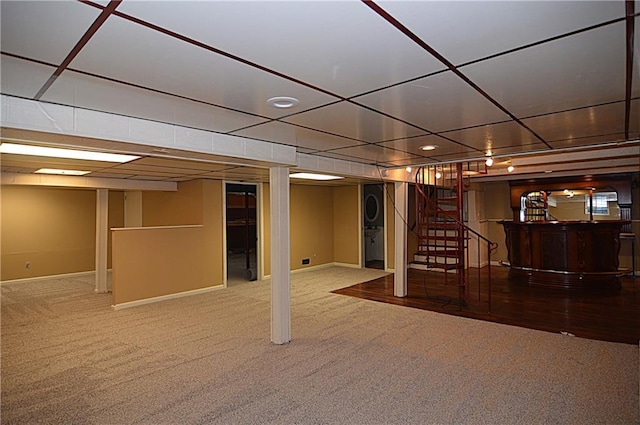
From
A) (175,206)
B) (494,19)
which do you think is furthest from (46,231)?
(494,19)

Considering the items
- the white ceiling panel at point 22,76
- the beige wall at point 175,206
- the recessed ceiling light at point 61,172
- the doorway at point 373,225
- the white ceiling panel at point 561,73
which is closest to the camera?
the white ceiling panel at point 561,73

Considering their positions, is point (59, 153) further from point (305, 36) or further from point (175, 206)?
point (175, 206)

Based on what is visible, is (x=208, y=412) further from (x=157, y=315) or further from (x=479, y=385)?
(x=157, y=315)

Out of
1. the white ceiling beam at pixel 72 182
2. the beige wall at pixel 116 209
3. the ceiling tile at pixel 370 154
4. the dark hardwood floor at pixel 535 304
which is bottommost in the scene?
the dark hardwood floor at pixel 535 304

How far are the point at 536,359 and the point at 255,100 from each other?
3.41m

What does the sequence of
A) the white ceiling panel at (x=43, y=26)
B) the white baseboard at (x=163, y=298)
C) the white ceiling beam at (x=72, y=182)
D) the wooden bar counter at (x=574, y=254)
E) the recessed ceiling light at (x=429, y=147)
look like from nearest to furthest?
1. the white ceiling panel at (x=43, y=26)
2. the recessed ceiling light at (x=429, y=147)
3. the white baseboard at (x=163, y=298)
4. the white ceiling beam at (x=72, y=182)
5. the wooden bar counter at (x=574, y=254)

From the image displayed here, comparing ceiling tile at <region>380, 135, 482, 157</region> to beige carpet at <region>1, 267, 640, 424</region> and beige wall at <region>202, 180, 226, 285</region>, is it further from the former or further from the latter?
beige wall at <region>202, 180, 226, 285</region>

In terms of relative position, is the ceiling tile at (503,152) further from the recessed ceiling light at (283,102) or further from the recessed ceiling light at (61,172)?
the recessed ceiling light at (61,172)

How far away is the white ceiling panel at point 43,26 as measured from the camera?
1232 millimetres

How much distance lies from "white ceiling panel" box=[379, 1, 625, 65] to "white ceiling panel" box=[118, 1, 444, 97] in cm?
10

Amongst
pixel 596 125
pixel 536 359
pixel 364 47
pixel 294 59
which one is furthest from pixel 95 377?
pixel 596 125

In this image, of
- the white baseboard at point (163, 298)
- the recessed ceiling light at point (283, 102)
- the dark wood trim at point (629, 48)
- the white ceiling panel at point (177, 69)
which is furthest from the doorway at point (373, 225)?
the white ceiling panel at point (177, 69)

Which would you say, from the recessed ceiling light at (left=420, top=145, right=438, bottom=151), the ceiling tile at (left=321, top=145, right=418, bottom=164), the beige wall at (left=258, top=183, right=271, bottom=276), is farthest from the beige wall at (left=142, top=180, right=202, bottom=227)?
the recessed ceiling light at (left=420, top=145, right=438, bottom=151)

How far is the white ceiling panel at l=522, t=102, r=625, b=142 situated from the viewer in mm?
2664
